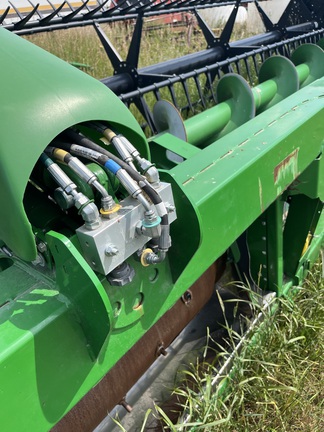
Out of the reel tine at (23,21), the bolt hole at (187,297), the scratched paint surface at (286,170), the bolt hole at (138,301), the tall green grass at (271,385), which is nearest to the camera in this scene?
the bolt hole at (138,301)

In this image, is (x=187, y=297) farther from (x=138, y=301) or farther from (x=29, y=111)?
(x=29, y=111)

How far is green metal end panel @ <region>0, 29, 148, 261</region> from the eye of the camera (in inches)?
29.0

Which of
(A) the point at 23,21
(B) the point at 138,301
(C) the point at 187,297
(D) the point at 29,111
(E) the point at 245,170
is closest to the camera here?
(D) the point at 29,111

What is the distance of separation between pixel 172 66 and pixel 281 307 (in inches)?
67.5

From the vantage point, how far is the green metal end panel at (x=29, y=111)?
0.74m

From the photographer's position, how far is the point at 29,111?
768 millimetres

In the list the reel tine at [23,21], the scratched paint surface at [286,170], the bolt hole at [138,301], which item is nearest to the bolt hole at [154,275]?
the bolt hole at [138,301]

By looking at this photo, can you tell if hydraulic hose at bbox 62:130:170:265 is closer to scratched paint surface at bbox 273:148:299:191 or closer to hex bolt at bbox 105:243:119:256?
hex bolt at bbox 105:243:119:256

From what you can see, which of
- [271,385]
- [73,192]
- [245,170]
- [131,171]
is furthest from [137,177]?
→ [271,385]

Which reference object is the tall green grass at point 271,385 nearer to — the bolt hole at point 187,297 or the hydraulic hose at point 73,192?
the bolt hole at point 187,297

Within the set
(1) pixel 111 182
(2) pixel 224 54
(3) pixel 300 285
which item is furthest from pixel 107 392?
(2) pixel 224 54

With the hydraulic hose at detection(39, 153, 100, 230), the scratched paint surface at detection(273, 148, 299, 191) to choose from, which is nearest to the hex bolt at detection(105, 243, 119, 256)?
the hydraulic hose at detection(39, 153, 100, 230)

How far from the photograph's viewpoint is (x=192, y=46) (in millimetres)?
6711

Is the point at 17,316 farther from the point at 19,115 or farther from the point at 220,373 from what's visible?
the point at 220,373
